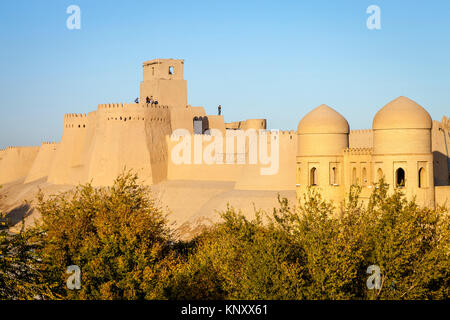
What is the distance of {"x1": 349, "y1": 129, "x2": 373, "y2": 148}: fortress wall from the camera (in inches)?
1335

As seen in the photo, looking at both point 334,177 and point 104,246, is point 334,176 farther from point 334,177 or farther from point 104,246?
point 104,246

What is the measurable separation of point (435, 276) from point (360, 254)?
66.2 inches

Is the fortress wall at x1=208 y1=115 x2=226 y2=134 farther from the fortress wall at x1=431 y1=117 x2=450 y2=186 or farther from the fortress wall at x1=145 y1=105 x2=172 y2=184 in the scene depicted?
the fortress wall at x1=431 y1=117 x2=450 y2=186

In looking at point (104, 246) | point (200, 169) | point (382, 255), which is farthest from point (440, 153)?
point (104, 246)

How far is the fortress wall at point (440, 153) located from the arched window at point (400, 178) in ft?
18.1

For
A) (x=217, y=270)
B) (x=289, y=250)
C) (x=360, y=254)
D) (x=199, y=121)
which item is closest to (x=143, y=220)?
(x=217, y=270)

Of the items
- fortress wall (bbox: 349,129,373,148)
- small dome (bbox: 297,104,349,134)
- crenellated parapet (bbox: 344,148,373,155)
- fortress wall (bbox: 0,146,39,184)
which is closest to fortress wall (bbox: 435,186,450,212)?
crenellated parapet (bbox: 344,148,373,155)

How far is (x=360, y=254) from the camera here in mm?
14789

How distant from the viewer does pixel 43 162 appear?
52.0 meters

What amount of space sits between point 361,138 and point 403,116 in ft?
38.1

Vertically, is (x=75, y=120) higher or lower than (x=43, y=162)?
higher

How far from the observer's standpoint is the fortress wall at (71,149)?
148 ft

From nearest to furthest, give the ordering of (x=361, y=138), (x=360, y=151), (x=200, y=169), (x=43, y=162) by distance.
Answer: (x=360, y=151)
(x=361, y=138)
(x=200, y=169)
(x=43, y=162)
